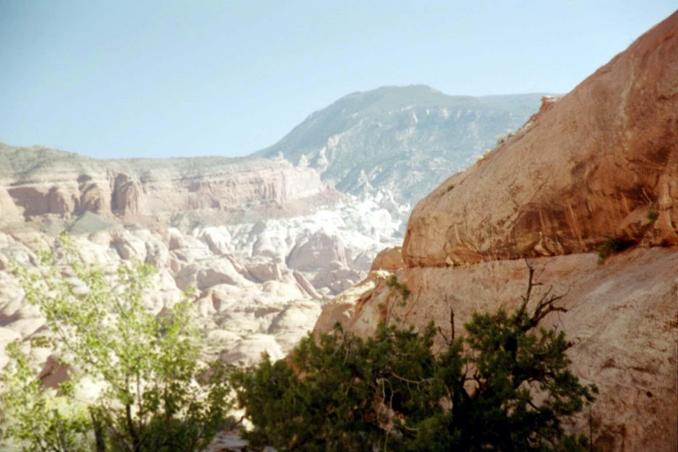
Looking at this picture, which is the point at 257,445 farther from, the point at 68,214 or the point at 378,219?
the point at 378,219

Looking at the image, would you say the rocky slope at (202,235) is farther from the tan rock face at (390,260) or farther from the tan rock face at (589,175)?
the tan rock face at (589,175)

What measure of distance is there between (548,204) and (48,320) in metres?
16.6

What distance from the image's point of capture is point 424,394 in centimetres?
1094

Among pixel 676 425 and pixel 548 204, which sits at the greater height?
pixel 548 204

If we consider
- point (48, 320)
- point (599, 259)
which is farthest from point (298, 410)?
point (599, 259)

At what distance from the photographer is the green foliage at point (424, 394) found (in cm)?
1045

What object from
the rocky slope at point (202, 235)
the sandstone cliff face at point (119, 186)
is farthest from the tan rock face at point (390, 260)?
the sandstone cliff face at point (119, 186)

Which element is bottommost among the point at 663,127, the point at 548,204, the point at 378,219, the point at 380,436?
the point at 378,219

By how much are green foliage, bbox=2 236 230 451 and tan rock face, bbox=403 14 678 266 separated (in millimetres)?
12855

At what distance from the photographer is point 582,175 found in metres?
17.4

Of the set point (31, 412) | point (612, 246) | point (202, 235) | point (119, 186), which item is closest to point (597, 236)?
point (612, 246)

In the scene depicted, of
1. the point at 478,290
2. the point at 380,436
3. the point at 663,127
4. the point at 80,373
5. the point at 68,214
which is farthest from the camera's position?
the point at 68,214

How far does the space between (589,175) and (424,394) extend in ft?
35.2

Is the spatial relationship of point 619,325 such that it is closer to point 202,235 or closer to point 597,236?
point 597,236
